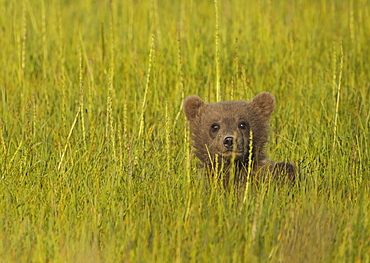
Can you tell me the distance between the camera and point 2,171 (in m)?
5.30

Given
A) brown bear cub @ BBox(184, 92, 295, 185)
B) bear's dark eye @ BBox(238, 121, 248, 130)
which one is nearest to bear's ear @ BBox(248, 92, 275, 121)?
brown bear cub @ BBox(184, 92, 295, 185)

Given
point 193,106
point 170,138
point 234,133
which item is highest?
point 193,106

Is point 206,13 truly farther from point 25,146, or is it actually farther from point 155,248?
point 155,248

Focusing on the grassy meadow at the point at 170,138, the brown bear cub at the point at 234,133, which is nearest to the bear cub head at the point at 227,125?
the brown bear cub at the point at 234,133

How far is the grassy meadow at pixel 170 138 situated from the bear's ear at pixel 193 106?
162mm

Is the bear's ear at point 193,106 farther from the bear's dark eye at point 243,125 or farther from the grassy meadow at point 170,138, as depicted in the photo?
the bear's dark eye at point 243,125

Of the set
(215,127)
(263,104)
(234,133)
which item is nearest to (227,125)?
(215,127)

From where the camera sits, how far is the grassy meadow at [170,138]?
4070 mm

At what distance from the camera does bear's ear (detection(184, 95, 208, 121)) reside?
244 inches

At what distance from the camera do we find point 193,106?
20.4ft

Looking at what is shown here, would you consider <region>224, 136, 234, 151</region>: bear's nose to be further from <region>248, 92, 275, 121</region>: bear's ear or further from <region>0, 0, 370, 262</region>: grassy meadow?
<region>248, 92, 275, 121</region>: bear's ear

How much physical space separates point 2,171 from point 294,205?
2.31 m

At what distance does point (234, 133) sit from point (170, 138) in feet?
2.31

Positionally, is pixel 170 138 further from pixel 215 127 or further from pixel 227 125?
pixel 227 125
